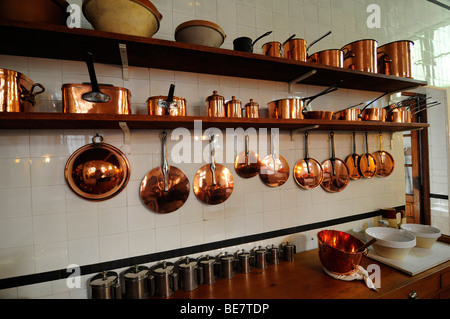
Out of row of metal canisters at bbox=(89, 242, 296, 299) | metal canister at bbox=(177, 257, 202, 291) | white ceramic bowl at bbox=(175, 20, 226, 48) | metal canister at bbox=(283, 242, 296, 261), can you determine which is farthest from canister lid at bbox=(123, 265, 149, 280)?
white ceramic bowl at bbox=(175, 20, 226, 48)

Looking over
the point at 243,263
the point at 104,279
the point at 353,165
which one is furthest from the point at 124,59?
the point at 353,165

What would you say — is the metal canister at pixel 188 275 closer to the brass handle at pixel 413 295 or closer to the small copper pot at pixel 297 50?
the brass handle at pixel 413 295

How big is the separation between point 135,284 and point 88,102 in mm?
907

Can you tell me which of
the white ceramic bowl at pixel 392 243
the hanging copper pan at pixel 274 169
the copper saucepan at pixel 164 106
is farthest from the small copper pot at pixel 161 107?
the white ceramic bowl at pixel 392 243

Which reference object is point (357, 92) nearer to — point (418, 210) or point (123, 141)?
point (418, 210)

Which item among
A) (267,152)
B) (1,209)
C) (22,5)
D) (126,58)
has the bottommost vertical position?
(1,209)

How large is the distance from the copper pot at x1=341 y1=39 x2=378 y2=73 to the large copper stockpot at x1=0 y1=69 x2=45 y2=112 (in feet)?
6.12

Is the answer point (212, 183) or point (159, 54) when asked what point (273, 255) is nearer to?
point (212, 183)

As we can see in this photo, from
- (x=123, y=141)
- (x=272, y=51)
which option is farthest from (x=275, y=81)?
(x=123, y=141)

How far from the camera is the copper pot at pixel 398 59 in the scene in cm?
154

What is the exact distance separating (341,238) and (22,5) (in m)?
Result: 2.09

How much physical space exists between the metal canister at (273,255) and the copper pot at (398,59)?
1.53 m

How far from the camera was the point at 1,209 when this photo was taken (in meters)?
1.00

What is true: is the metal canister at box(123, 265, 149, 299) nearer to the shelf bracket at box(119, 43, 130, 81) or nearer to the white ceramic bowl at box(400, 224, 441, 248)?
the shelf bracket at box(119, 43, 130, 81)
